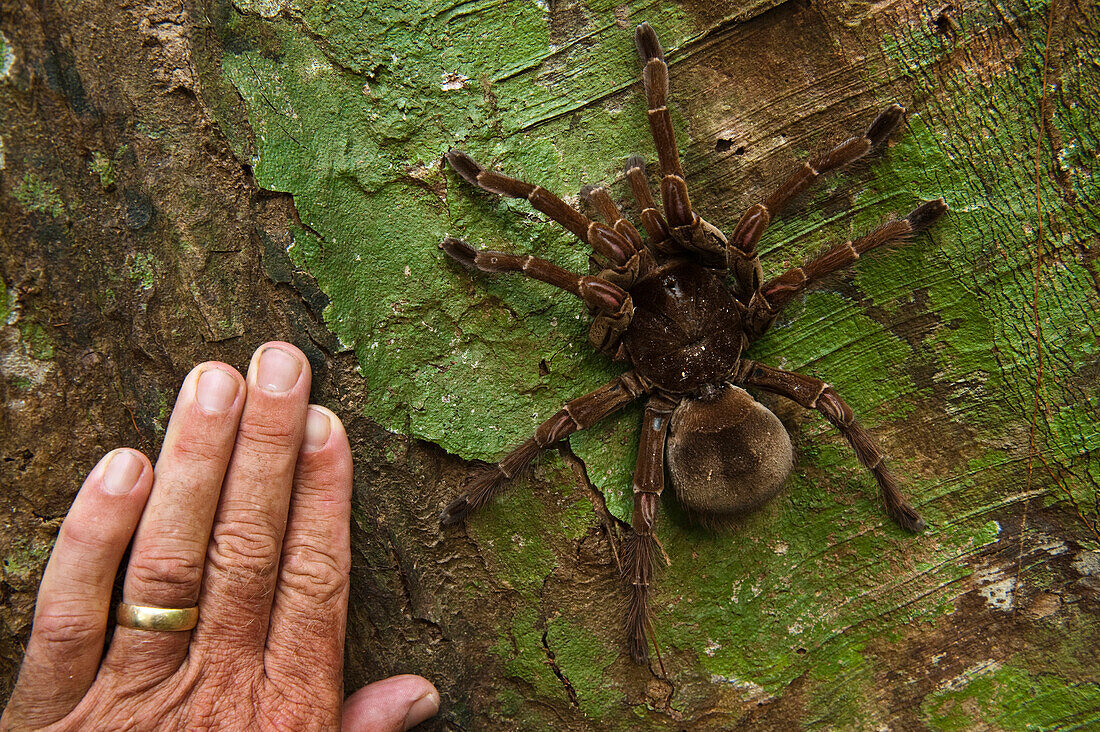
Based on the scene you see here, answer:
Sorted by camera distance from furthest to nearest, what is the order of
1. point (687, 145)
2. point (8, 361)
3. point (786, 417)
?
point (786, 417)
point (687, 145)
point (8, 361)

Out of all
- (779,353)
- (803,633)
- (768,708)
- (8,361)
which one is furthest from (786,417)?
(8,361)

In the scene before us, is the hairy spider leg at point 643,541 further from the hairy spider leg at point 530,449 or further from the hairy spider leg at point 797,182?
the hairy spider leg at point 797,182

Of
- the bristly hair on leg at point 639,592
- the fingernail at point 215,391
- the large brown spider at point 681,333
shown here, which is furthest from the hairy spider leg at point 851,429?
the fingernail at point 215,391

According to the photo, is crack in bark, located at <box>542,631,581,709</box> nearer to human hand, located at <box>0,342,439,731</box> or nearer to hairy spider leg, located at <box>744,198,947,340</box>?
human hand, located at <box>0,342,439,731</box>

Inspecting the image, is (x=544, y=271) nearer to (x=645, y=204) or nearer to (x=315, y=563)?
(x=645, y=204)

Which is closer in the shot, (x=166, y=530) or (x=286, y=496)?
(x=166, y=530)

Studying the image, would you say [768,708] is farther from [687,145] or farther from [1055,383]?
[687,145]

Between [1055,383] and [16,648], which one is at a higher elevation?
[16,648]

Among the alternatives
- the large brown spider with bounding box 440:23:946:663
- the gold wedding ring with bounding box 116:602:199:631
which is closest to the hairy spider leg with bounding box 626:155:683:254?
the large brown spider with bounding box 440:23:946:663
